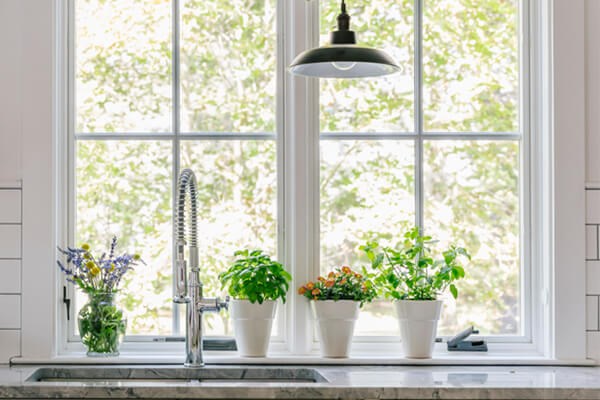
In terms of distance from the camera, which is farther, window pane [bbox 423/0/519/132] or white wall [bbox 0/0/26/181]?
window pane [bbox 423/0/519/132]

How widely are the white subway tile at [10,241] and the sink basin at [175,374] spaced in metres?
0.42

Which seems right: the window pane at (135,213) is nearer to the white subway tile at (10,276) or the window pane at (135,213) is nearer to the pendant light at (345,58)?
the white subway tile at (10,276)

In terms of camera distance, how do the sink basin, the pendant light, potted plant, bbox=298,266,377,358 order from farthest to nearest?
potted plant, bbox=298,266,377,358, the sink basin, the pendant light

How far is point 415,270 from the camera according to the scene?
296 cm

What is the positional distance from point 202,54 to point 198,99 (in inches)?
6.3

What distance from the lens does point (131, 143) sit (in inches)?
122

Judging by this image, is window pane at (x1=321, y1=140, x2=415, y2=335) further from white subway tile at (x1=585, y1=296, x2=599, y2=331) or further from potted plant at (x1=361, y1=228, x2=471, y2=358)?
white subway tile at (x1=585, y1=296, x2=599, y2=331)

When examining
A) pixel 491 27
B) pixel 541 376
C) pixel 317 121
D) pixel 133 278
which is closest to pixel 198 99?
pixel 317 121

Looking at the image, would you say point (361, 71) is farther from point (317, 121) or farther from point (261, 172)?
point (261, 172)

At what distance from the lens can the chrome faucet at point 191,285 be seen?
282cm

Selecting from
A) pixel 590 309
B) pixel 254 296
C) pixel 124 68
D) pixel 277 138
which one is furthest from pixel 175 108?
pixel 590 309

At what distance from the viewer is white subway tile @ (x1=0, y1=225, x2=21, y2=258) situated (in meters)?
2.92

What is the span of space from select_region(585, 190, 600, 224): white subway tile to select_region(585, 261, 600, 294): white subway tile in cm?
14

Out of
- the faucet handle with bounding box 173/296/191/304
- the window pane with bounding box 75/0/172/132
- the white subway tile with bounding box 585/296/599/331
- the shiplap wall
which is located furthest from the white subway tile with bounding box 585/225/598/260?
the shiplap wall
